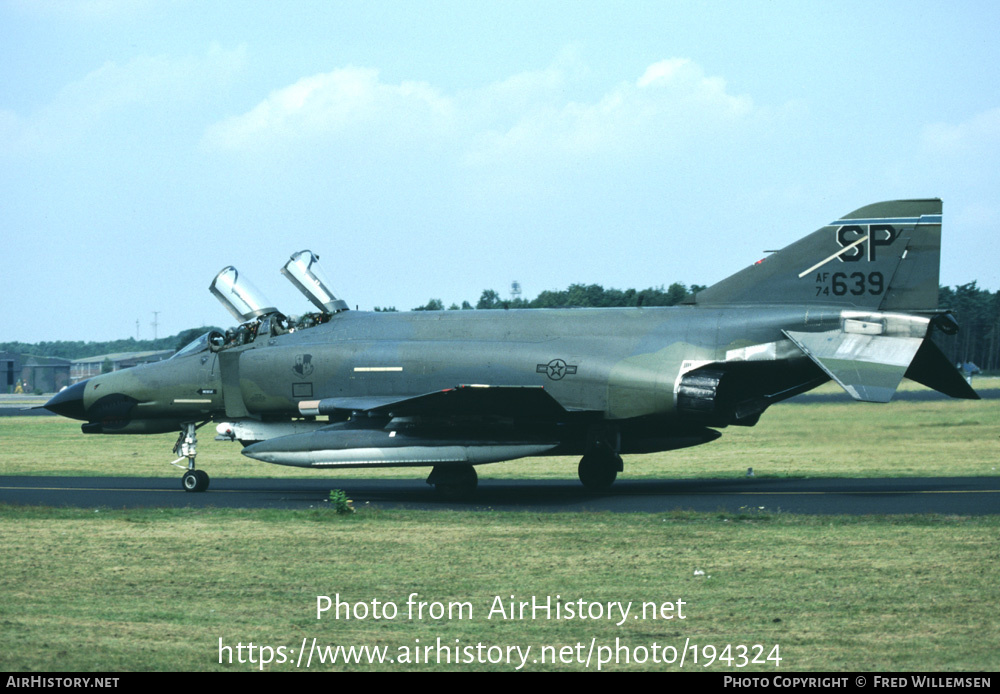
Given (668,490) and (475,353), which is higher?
(475,353)

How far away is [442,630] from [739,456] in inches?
764

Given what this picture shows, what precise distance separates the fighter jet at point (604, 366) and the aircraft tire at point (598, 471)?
0.09 feet

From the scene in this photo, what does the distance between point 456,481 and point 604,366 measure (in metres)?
3.33

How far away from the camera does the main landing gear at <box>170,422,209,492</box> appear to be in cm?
1953

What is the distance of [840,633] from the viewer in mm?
7816

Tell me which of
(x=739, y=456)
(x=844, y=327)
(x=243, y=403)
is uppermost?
(x=844, y=327)

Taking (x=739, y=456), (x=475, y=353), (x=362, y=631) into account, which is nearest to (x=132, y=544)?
(x=362, y=631)

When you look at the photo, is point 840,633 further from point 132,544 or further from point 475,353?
point 475,353

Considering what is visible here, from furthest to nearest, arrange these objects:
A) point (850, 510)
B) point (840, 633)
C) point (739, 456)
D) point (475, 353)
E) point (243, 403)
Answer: point (739, 456) < point (243, 403) < point (475, 353) < point (850, 510) < point (840, 633)

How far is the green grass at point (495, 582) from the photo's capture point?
761cm

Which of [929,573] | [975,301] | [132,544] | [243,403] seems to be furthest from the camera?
[975,301]

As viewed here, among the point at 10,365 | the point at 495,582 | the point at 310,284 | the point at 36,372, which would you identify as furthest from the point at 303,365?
the point at 36,372

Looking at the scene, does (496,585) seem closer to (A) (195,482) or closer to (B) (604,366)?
(B) (604,366)

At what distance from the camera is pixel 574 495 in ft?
60.5
